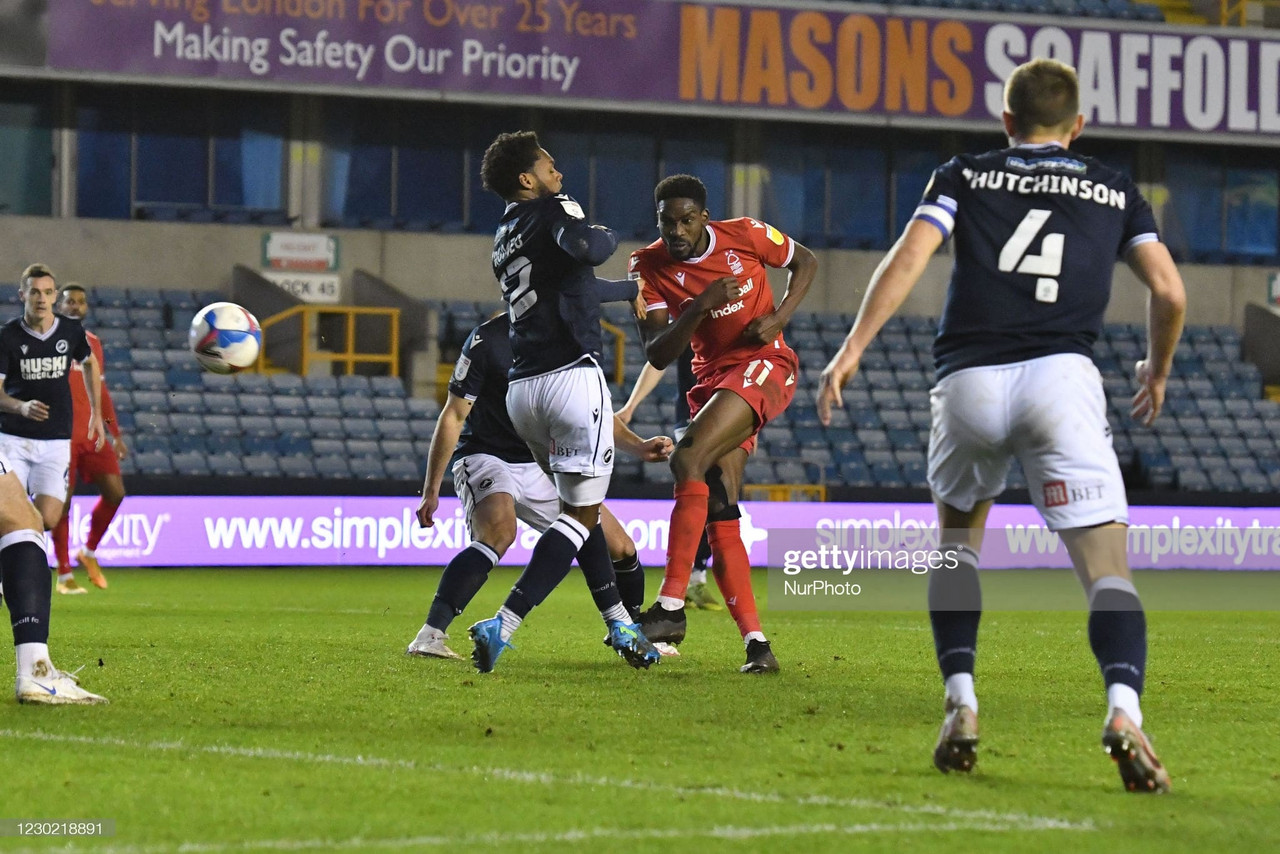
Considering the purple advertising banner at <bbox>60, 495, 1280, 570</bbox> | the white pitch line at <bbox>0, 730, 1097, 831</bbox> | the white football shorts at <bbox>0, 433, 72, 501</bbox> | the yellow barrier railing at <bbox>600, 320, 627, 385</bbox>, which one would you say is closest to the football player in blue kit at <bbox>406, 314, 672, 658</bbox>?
the white pitch line at <bbox>0, 730, 1097, 831</bbox>

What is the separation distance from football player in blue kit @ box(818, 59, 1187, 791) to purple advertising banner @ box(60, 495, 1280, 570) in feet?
39.4

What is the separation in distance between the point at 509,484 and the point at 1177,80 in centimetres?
2100

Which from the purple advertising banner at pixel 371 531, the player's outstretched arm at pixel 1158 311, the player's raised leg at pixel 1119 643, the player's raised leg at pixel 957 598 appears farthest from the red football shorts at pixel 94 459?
the player's raised leg at pixel 1119 643

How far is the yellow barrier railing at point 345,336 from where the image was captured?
2319 centimetres

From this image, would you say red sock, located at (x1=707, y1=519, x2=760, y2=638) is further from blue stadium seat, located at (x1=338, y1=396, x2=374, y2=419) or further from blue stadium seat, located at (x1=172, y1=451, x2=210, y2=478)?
blue stadium seat, located at (x1=338, y1=396, x2=374, y2=419)

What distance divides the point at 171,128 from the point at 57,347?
14912mm

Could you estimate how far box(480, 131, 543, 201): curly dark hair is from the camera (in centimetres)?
726

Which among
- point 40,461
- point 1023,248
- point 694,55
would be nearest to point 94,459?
point 40,461

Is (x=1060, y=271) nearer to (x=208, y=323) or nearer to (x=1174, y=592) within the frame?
(x=208, y=323)

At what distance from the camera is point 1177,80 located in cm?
2661

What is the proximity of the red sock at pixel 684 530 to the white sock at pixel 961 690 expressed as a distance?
107 inches

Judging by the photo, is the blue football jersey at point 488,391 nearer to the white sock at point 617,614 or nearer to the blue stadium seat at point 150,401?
the white sock at point 617,614

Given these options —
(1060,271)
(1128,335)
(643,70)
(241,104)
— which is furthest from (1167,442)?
(1060,271)

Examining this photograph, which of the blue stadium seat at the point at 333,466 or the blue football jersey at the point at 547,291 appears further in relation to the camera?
the blue stadium seat at the point at 333,466
